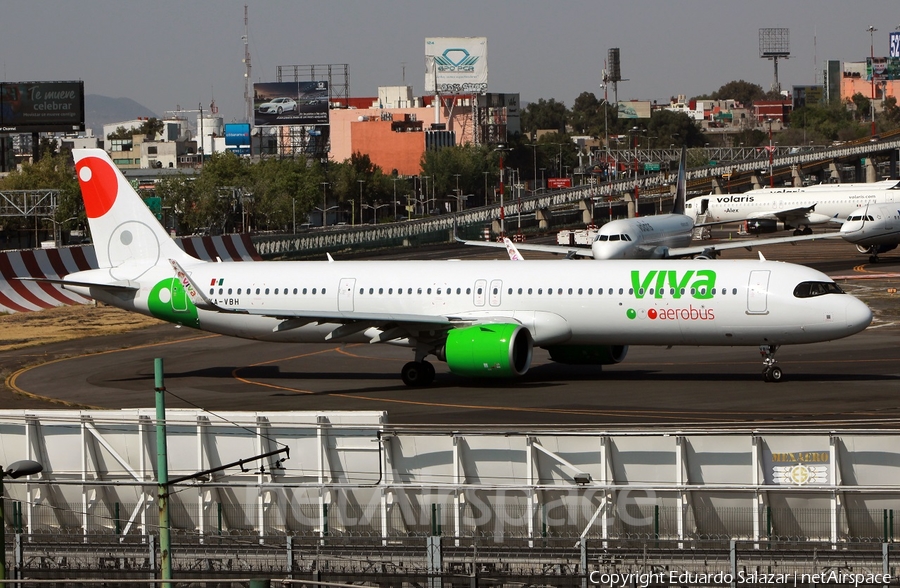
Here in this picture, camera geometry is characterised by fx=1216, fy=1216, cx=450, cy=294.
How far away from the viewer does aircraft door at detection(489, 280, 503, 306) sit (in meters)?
43.4

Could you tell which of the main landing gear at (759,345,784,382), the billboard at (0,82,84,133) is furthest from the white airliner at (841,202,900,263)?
the billboard at (0,82,84,133)

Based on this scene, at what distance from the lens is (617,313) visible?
41.9 metres

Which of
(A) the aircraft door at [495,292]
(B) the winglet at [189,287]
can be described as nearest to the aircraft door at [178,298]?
(B) the winglet at [189,287]

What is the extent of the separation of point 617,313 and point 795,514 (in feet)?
66.6

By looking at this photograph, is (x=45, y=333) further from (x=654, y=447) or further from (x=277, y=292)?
(x=654, y=447)

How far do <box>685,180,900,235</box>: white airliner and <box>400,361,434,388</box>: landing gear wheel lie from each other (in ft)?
309

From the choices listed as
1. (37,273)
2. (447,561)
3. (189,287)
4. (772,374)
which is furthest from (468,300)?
(37,273)

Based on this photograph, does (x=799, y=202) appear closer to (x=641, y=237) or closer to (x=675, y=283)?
(x=641, y=237)

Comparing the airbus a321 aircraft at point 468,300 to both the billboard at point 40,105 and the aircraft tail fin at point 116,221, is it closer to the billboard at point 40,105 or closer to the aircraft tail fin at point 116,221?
the aircraft tail fin at point 116,221

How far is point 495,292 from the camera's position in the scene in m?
43.5

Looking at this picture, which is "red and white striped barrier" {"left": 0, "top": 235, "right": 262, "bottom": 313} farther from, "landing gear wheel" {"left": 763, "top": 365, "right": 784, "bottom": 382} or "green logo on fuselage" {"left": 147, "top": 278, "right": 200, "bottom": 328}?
"landing gear wheel" {"left": 763, "top": 365, "right": 784, "bottom": 382}

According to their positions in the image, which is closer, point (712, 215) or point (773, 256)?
point (773, 256)

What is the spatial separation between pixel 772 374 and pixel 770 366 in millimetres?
307

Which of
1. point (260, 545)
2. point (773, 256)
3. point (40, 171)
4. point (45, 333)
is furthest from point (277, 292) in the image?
point (40, 171)
